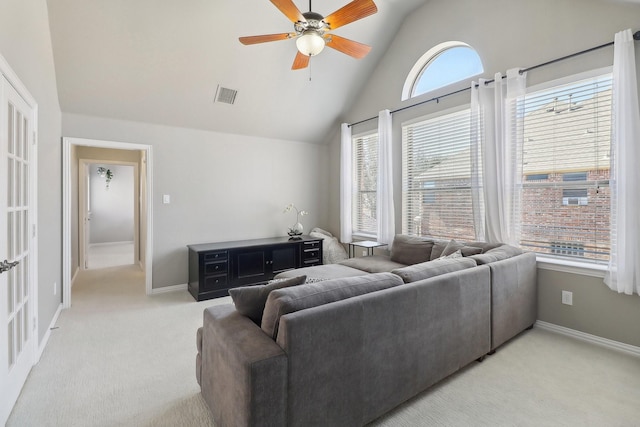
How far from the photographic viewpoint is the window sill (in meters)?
2.80

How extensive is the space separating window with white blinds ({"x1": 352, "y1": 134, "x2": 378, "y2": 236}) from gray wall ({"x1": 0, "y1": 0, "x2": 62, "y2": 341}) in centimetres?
412

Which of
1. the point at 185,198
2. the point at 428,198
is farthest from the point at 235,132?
the point at 428,198

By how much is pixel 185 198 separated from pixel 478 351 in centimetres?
412

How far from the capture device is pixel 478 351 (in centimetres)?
243

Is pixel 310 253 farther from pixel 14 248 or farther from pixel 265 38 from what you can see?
pixel 14 248

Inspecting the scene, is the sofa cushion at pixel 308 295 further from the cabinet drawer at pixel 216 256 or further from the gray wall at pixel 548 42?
the cabinet drawer at pixel 216 256

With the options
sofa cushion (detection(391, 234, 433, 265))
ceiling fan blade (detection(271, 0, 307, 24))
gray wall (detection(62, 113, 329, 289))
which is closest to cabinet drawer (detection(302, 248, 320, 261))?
gray wall (detection(62, 113, 329, 289))

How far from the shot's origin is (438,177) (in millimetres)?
4238

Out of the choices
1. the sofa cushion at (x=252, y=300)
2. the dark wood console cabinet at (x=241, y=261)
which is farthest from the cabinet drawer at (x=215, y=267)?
the sofa cushion at (x=252, y=300)

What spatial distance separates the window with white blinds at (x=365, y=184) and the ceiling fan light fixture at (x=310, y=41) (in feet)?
9.05

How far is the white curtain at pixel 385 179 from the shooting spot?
4.66m

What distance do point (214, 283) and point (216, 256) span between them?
1.19 ft

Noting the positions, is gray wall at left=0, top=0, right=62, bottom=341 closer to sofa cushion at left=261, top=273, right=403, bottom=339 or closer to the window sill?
sofa cushion at left=261, top=273, right=403, bottom=339

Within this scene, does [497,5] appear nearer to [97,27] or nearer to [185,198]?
[97,27]
